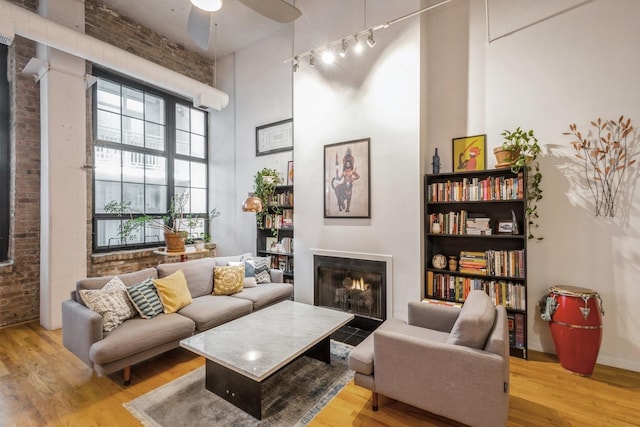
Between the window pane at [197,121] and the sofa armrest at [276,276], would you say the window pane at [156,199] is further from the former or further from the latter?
the sofa armrest at [276,276]

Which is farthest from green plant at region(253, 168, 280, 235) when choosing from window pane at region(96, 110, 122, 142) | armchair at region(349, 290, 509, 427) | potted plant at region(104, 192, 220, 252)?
armchair at region(349, 290, 509, 427)

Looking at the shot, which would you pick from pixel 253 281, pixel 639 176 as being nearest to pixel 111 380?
pixel 253 281

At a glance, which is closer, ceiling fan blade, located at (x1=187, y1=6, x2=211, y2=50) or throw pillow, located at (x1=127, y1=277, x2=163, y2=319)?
ceiling fan blade, located at (x1=187, y1=6, x2=211, y2=50)

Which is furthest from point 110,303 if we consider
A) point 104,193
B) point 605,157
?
point 605,157

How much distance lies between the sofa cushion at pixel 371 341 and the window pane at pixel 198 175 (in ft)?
14.8

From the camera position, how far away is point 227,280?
3771 mm

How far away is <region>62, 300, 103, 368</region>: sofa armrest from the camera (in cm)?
241

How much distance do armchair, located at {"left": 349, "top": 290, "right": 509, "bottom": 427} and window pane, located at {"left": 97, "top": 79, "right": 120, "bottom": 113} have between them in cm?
489

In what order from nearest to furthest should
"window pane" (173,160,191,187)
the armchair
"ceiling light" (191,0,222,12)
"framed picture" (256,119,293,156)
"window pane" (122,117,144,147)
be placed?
the armchair, "ceiling light" (191,0,222,12), "window pane" (122,117,144,147), "framed picture" (256,119,293,156), "window pane" (173,160,191,187)

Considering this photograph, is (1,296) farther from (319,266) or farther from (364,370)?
(364,370)

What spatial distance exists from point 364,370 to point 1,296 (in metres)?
4.46

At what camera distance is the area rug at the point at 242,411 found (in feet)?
6.81

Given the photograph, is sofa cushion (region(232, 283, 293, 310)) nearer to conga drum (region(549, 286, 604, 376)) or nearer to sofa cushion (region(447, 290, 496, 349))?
sofa cushion (region(447, 290, 496, 349))

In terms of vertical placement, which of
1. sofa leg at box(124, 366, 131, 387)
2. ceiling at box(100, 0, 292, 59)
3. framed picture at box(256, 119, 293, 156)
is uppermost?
ceiling at box(100, 0, 292, 59)
